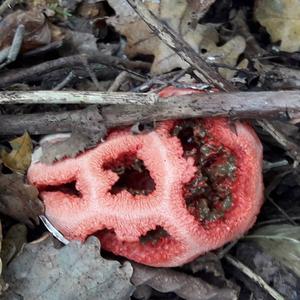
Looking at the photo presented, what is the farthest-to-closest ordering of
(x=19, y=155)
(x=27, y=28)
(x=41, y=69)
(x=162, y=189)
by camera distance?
(x=27, y=28) < (x=41, y=69) < (x=19, y=155) < (x=162, y=189)

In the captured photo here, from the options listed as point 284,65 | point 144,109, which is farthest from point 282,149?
point 144,109

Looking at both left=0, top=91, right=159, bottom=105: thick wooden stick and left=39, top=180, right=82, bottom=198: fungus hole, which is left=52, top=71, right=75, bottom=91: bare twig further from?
left=39, top=180, right=82, bottom=198: fungus hole

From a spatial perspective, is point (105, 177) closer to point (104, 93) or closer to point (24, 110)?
point (104, 93)

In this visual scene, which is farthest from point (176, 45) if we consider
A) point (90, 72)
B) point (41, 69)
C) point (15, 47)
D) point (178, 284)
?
point (178, 284)

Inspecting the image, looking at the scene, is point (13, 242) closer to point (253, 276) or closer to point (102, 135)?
point (102, 135)

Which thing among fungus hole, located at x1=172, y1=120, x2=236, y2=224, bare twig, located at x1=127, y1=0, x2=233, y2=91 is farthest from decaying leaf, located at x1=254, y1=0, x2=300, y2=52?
fungus hole, located at x1=172, y1=120, x2=236, y2=224

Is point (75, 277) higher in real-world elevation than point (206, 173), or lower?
lower
